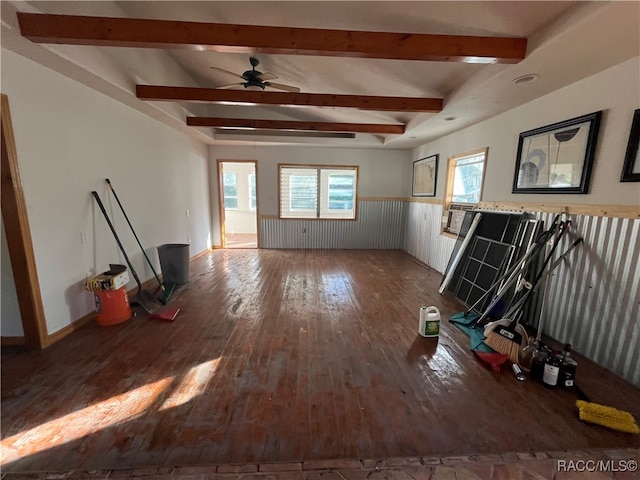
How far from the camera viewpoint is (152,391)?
1931 mm

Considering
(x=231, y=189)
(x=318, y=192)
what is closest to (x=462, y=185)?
(x=318, y=192)

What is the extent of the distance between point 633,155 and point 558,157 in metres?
0.65

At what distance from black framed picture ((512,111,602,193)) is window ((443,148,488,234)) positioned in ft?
2.55

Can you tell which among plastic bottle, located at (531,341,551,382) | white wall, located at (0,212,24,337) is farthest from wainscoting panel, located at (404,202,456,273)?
white wall, located at (0,212,24,337)

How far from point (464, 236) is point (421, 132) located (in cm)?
204

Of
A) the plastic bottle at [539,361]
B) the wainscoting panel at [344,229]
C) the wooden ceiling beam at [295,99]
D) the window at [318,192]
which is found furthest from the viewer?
the wainscoting panel at [344,229]

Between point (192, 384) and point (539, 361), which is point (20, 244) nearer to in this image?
point (192, 384)

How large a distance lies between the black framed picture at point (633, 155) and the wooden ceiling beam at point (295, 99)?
1863mm

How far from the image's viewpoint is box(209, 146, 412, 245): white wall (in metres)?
6.52

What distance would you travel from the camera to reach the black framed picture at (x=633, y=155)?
79.3 inches

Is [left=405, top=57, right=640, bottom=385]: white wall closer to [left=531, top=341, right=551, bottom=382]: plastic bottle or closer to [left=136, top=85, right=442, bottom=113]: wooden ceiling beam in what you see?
[left=531, top=341, right=551, bottom=382]: plastic bottle

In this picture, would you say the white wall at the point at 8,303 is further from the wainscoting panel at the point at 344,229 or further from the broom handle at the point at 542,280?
the wainscoting panel at the point at 344,229

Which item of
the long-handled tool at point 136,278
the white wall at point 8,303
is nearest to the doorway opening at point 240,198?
the long-handled tool at point 136,278

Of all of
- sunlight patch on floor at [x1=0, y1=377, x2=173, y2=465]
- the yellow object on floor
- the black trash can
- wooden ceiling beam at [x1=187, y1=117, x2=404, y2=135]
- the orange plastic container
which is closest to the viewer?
sunlight patch on floor at [x1=0, y1=377, x2=173, y2=465]
